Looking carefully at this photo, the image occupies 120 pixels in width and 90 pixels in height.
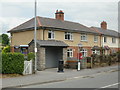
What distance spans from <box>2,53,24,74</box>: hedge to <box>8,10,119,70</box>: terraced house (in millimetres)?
5134

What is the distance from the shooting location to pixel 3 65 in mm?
16656

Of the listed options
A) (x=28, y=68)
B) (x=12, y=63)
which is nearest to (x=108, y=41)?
(x=28, y=68)

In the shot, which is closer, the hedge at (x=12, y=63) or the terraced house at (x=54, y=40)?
the hedge at (x=12, y=63)

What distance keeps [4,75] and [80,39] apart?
17.5 meters

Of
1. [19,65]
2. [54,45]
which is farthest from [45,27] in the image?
[19,65]

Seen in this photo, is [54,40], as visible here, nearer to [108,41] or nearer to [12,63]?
[12,63]

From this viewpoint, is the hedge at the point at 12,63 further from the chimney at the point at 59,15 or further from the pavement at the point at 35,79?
the chimney at the point at 59,15

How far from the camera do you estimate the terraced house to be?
24406 millimetres

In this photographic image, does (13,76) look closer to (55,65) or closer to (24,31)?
(55,65)

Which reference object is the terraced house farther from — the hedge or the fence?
the hedge

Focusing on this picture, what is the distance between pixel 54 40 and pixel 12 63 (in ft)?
34.4

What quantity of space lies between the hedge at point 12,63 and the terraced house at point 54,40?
5.13 meters

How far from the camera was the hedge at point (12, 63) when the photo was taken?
16.7 m

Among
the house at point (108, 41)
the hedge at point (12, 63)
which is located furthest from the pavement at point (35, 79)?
the house at point (108, 41)
